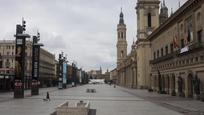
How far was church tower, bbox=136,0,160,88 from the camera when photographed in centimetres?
10112

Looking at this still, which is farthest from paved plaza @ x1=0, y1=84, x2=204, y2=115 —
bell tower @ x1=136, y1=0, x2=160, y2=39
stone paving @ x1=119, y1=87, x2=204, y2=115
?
bell tower @ x1=136, y1=0, x2=160, y2=39

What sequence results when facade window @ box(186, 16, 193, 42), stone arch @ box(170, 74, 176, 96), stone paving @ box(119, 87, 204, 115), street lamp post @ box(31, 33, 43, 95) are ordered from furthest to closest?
1. street lamp post @ box(31, 33, 43, 95)
2. stone arch @ box(170, 74, 176, 96)
3. facade window @ box(186, 16, 193, 42)
4. stone paving @ box(119, 87, 204, 115)

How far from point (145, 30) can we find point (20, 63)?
183ft

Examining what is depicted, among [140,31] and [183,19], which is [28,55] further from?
[183,19]

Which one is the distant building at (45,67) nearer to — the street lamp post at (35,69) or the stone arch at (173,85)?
the street lamp post at (35,69)

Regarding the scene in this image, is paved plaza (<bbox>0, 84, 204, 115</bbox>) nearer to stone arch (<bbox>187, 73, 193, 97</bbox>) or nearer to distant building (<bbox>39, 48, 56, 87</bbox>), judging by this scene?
stone arch (<bbox>187, 73, 193, 97</bbox>)

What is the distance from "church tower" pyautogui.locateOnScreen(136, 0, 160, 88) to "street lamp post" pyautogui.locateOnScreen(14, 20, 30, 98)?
175 ft

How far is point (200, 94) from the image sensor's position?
4456 centimetres

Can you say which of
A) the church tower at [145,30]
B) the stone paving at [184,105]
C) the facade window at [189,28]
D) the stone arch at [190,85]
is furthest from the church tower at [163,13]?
the stone paving at [184,105]

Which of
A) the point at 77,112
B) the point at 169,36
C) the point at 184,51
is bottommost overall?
the point at 77,112

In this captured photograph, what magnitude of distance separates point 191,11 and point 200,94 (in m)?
11.7

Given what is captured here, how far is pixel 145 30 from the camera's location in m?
102

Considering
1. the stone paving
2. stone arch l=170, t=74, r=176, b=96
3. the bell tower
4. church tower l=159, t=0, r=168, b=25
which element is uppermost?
church tower l=159, t=0, r=168, b=25

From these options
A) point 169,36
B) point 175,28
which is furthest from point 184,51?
point 169,36
